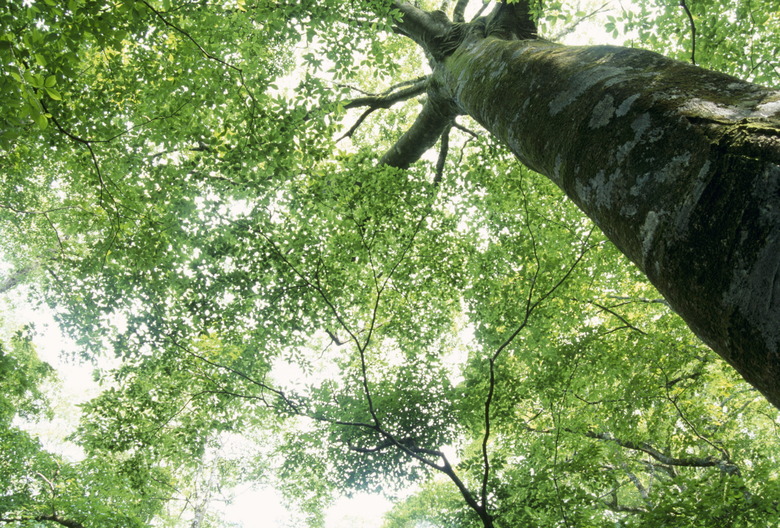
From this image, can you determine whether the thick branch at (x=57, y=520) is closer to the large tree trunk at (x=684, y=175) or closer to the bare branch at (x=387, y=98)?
the large tree trunk at (x=684, y=175)

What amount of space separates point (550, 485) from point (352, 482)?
4813 millimetres

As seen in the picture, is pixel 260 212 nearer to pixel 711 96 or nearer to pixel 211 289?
pixel 211 289

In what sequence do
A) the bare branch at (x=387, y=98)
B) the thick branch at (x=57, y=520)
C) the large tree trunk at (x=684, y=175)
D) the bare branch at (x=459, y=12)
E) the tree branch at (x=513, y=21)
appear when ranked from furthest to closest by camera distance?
the bare branch at (x=387, y=98)
the bare branch at (x=459, y=12)
the thick branch at (x=57, y=520)
the tree branch at (x=513, y=21)
the large tree trunk at (x=684, y=175)

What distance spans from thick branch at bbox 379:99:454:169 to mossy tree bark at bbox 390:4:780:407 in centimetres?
447

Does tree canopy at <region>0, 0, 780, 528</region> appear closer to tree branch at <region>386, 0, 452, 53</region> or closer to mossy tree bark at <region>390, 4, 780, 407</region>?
tree branch at <region>386, 0, 452, 53</region>

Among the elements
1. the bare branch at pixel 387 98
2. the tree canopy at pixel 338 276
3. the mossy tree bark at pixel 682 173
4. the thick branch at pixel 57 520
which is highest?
the bare branch at pixel 387 98

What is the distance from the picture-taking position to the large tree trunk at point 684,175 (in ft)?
2.54

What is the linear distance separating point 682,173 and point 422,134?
6.25 m

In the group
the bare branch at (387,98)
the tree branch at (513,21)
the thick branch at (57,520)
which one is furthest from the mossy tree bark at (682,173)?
the thick branch at (57,520)

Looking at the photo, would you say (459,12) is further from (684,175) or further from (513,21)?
(684,175)

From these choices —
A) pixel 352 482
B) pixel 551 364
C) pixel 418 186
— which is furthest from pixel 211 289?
pixel 551 364

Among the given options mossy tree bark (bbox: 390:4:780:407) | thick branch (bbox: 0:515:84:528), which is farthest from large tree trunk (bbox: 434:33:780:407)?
thick branch (bbox: 0:515:84:528)

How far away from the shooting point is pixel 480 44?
3773 mm

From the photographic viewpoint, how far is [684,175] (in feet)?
3.27
